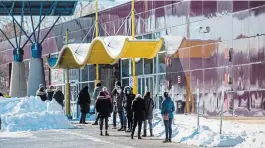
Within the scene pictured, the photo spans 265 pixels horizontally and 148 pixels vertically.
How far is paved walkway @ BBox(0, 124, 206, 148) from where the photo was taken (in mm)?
20516

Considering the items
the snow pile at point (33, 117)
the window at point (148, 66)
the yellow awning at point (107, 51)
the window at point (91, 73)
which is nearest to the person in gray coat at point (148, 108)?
the snow pile at point (33, 117)

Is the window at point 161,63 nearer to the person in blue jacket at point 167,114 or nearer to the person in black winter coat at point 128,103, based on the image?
the person in black winter coat at point 128,103

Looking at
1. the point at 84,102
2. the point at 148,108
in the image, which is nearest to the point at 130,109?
the point at 148,108

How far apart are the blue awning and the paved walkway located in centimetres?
2544

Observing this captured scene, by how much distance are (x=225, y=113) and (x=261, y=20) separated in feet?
14.4

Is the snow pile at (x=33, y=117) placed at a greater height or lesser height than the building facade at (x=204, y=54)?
lesser

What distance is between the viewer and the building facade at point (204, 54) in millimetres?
28156

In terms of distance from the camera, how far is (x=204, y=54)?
106ft

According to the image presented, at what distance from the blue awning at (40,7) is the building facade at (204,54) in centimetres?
841

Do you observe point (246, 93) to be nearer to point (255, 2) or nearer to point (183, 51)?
point (255, 2)

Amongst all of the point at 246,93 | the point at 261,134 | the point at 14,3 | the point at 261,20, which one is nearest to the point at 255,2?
the point at 261,20

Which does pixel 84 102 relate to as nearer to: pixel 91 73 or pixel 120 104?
pixel 120 104

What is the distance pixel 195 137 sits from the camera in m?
21.2

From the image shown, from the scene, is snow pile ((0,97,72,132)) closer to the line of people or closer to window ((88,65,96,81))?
the line of people
